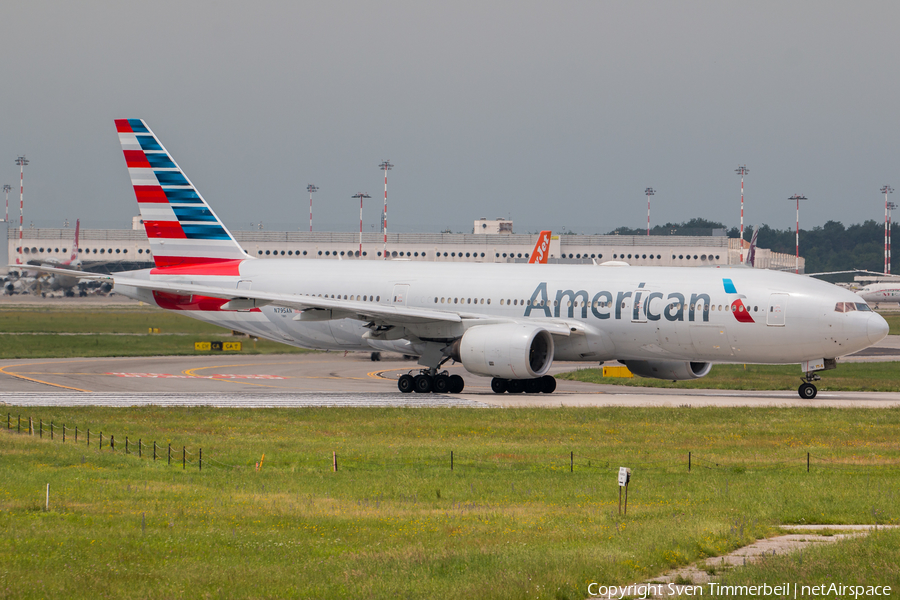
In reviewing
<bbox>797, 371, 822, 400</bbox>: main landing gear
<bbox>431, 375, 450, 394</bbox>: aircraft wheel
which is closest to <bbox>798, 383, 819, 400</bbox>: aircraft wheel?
<bbox>797, 371, 822, 400</bbox>: main landing gear

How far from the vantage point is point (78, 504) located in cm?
1780

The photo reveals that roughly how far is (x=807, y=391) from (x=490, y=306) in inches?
461

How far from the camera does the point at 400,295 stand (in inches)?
1665

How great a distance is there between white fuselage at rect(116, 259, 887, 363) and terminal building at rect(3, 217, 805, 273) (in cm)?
7847

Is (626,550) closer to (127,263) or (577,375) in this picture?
(577,375)

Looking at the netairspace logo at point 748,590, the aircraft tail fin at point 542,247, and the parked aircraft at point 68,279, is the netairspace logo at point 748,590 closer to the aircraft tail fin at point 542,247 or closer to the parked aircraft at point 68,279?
the aircraft tail fin at point 542,247

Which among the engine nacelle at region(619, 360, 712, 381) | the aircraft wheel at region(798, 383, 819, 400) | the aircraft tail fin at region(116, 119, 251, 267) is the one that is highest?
the aircraft tail fin at region(116, 119, 251, 267)

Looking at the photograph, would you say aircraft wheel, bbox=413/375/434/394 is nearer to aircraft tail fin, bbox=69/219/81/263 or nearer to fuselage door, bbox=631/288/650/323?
fuselage door, bbox=631/288/650/323

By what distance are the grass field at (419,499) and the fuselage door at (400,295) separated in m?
10.0

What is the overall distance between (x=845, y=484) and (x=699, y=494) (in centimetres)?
326

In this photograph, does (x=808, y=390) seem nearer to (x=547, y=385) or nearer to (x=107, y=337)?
(x=547, y=385)

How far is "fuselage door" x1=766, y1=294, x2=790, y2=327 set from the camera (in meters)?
36.5

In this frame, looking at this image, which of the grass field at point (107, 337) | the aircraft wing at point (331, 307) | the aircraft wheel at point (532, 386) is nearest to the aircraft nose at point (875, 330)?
the aircraft wheel at point (532, 386)

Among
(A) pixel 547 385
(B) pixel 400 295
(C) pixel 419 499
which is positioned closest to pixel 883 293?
(A) pixel 547 385
